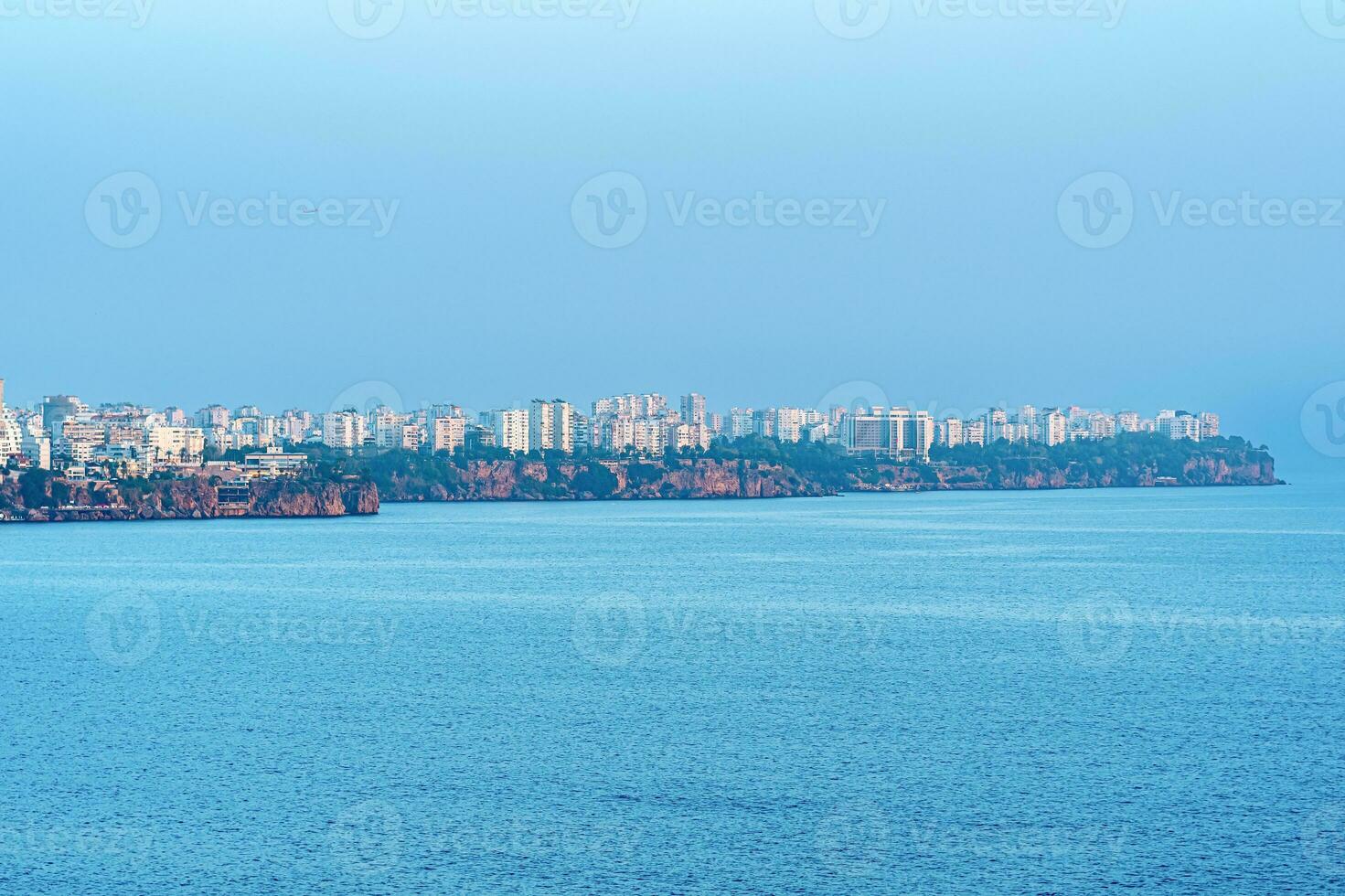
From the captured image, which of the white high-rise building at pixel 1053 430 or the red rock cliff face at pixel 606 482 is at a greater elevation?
the white high-rise building at pixel 1053 430

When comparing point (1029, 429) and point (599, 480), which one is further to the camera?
point (1029, 429)

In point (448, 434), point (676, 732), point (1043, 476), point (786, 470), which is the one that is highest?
point (448, 434)

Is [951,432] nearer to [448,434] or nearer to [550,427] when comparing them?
[550,427]

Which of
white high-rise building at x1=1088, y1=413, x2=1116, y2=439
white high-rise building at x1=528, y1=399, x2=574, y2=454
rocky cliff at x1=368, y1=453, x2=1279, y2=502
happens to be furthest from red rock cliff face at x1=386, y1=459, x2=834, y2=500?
white high-rise building at x1=1088, y1=413, x2=1116, y2=439

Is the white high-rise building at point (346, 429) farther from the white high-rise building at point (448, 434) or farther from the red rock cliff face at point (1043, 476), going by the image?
the red rock cliff face at point (1043, 476)

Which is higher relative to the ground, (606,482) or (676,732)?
(606,482)

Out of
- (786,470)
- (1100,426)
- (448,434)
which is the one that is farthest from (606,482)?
(1100,426)

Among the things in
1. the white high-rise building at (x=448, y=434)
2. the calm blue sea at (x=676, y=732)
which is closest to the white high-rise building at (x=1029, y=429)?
the white high-rise building at (x=448, y=434)

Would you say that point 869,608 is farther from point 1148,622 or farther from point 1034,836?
point 1034,836

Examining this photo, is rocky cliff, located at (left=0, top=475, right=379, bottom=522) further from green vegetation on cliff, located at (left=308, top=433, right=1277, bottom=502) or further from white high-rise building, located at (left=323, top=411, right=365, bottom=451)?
white high-rise building, located at (left=323, top=411, right=365, bottom=451)
